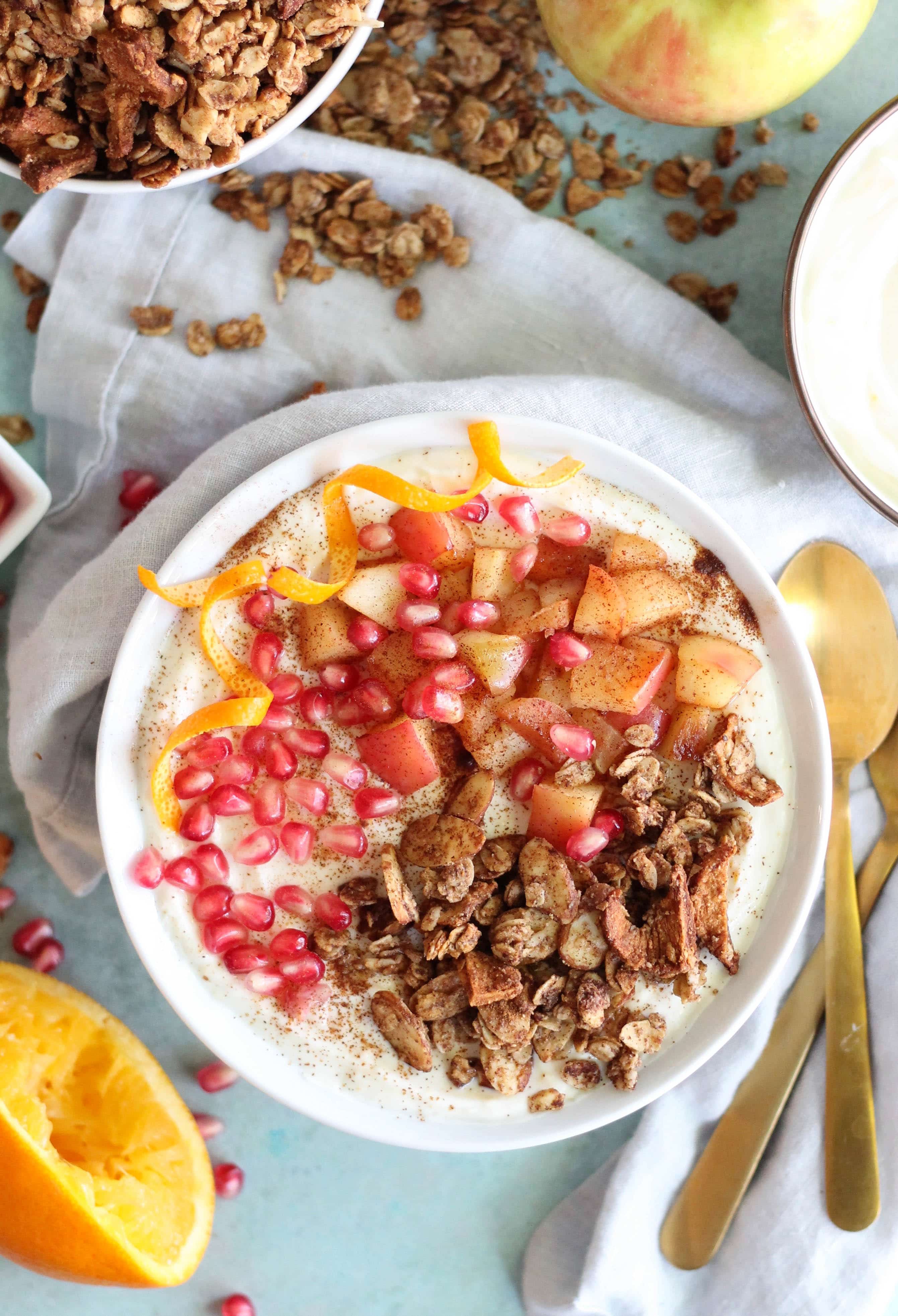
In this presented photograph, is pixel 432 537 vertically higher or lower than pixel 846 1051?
higher

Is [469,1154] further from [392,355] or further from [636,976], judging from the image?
[392,355]

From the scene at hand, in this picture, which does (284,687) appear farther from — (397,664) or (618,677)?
(618,677)

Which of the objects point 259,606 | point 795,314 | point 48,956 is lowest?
point 48,956

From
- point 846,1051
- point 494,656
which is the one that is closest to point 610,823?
point 494,656

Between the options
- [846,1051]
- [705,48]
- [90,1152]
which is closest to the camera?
[705,48]

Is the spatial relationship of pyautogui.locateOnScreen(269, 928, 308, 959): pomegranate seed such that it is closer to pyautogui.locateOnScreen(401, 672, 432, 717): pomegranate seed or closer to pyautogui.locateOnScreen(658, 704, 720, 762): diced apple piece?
pyautogui.locateOnScreen(401, 672, 432, 717): pomegranate seed

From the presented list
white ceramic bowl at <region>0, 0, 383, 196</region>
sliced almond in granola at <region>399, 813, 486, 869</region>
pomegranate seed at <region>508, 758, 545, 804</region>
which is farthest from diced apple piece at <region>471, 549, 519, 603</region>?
white ceramic bowl at <region>0, 0, 383, 196</region>

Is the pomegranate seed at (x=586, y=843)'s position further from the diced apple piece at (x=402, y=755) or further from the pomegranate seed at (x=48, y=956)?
the pomegranate seed at (x=48, y=956)
